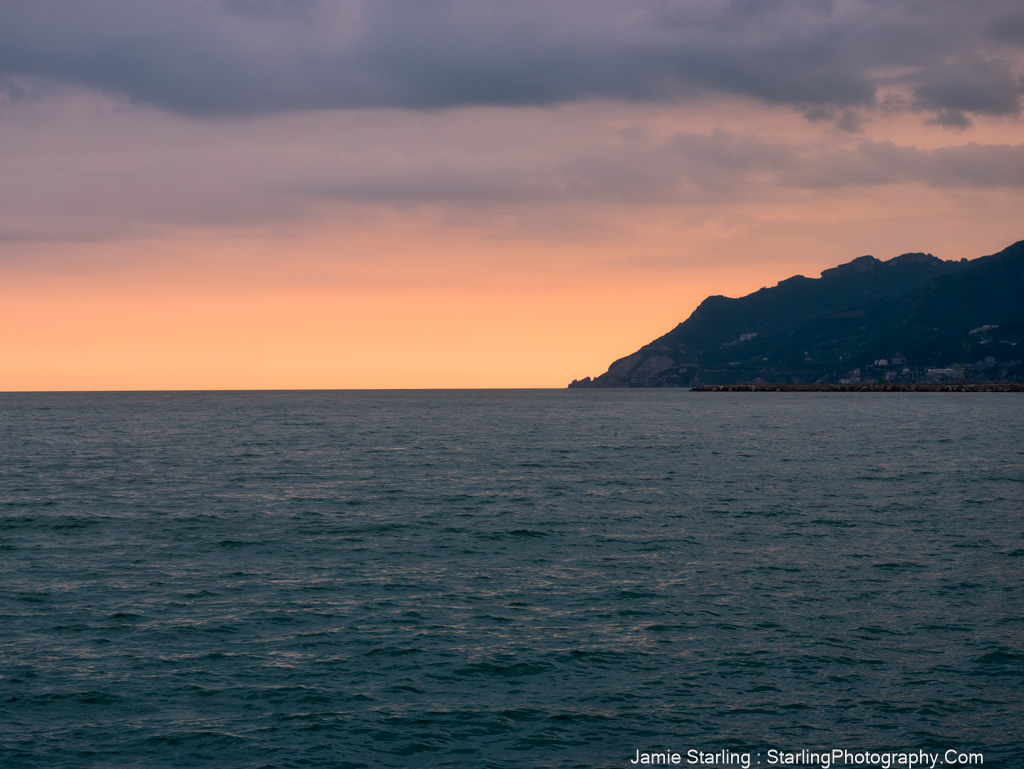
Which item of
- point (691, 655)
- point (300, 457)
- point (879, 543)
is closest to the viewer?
point (691, 655)

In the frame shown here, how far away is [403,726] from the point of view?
18.1 meters

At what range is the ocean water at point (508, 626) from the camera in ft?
58.0

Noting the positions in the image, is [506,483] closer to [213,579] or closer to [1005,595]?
[213,579]

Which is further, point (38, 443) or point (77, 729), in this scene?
point (38, 443)

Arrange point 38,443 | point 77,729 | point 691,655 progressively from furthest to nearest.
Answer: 1. point 38,443
2. point 691,655
3. point 77,729

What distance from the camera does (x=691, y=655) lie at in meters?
22.2

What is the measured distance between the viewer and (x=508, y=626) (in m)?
24.9

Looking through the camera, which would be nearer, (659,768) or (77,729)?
(659,768)

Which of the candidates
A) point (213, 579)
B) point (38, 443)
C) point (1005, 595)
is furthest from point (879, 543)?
point (38, 443)

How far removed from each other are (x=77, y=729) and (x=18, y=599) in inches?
489

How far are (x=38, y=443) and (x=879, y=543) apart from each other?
107758mm

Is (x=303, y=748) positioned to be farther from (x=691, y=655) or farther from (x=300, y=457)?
(x=300, y=457)

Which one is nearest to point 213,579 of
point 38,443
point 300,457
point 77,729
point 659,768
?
point 77,729

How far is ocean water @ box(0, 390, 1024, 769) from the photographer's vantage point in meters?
17.7
